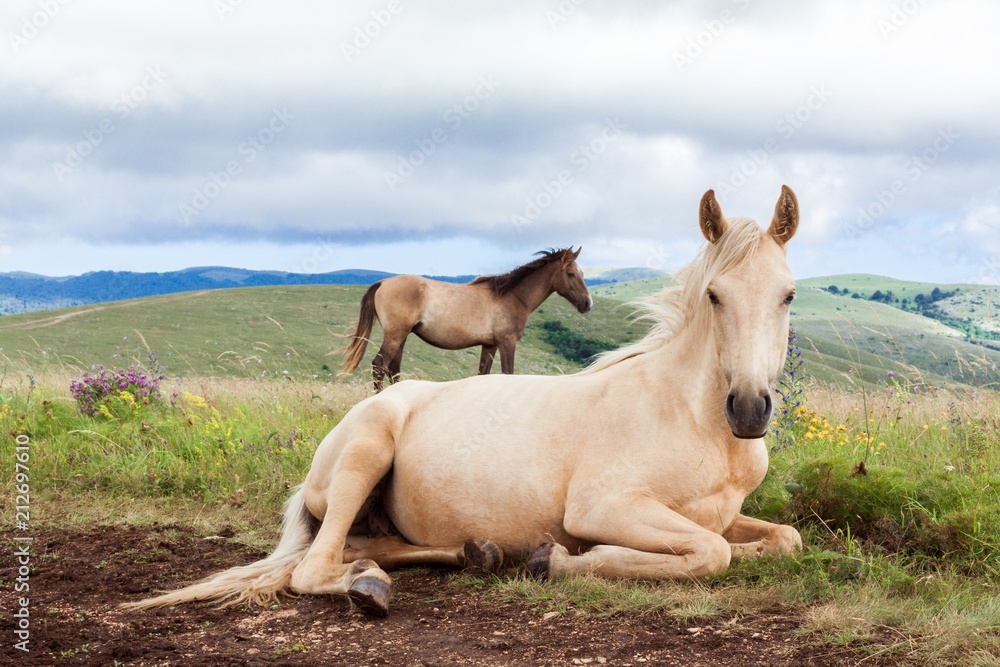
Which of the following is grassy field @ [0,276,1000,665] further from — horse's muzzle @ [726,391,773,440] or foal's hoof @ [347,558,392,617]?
horse's muzzle @ [726,391,773,440]

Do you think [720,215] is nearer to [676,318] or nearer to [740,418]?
[676,318]

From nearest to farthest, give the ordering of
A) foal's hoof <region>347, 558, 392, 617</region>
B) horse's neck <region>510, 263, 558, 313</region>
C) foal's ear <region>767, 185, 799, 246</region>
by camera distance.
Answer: foal's hoof <region>347, 558, 392, 617</region>
foal's ear <region>767, 185, 799, 246</region>
horse's neck <region>510, 263, 558, 313</region>

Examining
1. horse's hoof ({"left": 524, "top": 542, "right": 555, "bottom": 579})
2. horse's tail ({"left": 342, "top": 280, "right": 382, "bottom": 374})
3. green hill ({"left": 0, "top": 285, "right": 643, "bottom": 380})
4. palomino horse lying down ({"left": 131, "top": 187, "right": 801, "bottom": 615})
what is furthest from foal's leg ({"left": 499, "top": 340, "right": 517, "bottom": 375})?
green hill ({"left": 0, "top": 285, "right": 643, "bottom": 380})

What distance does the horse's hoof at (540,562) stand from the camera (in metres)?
4.60

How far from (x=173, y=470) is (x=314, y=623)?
406cm

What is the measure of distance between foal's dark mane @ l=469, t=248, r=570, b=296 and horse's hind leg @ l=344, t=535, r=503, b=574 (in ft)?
35.1

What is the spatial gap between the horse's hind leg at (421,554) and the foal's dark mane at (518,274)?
1070cm

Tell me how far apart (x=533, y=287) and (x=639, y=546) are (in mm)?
11781

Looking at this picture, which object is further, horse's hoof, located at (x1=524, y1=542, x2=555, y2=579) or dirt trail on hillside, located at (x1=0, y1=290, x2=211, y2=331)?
dirt trail on hillside, located at (x1=0, y1=290, x2=211, y2=331)

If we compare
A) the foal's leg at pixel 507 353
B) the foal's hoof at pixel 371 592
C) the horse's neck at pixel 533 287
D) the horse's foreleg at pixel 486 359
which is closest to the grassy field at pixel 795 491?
the foal's hoof at pixel 371 592

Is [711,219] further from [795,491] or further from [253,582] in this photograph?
[253,582]

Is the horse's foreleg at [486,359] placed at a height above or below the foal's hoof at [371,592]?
above

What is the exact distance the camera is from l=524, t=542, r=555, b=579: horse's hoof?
4598 mm

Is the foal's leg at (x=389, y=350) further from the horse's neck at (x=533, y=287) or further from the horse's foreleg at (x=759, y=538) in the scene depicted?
the horse's foreleg at (x=759, y=538)
